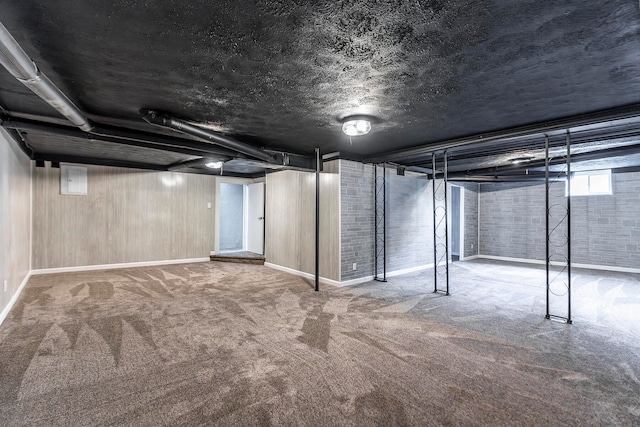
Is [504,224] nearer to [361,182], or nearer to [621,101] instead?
[361,182]

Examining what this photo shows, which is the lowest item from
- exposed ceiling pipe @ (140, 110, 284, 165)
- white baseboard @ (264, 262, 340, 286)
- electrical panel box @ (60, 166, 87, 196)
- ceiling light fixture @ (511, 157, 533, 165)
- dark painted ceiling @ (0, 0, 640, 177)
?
white baseboard @ (264, 262, 340, 286)

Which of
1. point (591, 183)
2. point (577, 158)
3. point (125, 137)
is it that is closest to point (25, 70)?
point (125, 137)

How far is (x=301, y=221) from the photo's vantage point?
20.6 ft

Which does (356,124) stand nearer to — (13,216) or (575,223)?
(13,216)

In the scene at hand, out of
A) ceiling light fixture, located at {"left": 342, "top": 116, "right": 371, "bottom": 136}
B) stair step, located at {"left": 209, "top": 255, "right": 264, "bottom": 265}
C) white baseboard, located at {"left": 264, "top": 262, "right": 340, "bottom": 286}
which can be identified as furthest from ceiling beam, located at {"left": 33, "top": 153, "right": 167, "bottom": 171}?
ceiling light fixture, located at {"left": 342, "top": 116, "right": 371, "bottom": 136}

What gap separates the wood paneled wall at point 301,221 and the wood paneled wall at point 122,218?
2.00 metres

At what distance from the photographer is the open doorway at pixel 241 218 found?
8.30 meters

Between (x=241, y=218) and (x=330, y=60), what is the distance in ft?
25.8

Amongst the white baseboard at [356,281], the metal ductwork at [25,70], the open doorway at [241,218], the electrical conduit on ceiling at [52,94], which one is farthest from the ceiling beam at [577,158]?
the metal ductwork at [25,70]

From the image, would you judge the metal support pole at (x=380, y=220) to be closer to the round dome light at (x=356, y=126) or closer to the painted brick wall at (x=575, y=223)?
the round dome light at (x=356, y=126)

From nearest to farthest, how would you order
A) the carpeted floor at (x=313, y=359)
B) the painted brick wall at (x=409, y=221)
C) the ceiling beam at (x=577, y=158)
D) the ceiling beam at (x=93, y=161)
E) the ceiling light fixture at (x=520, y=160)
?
1. the carpeted floor at (x=313, y=359)
2. the ceiling beam at (x=577, y=158)
3. the ceiling beam at (x=93, y=161)
4. the ceiling light fixture at (x=520, y=160)
5. the painted brick wall at (x=409, y=221)

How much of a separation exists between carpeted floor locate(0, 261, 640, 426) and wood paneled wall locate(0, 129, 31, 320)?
1.31ft

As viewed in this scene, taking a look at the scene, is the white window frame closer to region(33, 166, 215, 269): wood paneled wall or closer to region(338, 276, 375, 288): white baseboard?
region(338, 276, 375, 288): white baseboard

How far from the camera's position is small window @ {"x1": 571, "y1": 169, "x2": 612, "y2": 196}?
7188 millimetres
